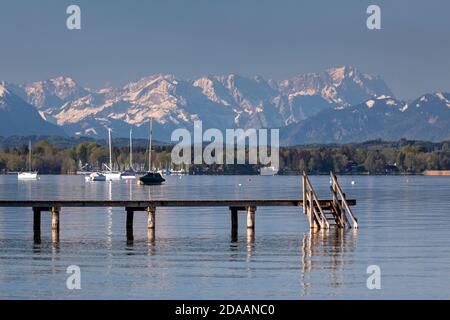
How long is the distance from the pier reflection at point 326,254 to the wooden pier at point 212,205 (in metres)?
1.24

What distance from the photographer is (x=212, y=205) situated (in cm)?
7088

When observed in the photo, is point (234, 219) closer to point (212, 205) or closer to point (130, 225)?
point (212, 205)

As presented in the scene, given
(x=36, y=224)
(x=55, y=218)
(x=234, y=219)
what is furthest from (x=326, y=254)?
(x=36, y=224)

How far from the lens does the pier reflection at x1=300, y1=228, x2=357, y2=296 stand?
165 feet

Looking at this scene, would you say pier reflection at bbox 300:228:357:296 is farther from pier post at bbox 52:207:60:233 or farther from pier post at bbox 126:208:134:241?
pier post at bbox 52:207:60:233

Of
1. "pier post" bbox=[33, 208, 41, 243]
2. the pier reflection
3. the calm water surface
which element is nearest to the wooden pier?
"pier post" bbox=[33, 208, 41, 243]

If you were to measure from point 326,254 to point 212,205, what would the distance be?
1249 centimetres

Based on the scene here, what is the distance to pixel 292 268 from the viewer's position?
2128 inches

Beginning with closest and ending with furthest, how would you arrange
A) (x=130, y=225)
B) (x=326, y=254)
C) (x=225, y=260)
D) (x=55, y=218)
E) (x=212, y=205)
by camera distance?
(x=225, y=260) → (x=326, y=254) → (x=212, y=205) → (x=55, y=218) → (x=130, y=225)

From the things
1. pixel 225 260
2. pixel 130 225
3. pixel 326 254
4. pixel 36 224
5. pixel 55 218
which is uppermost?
pixel 55 218

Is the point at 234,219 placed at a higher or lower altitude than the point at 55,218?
lower

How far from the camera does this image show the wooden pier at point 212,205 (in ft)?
230
